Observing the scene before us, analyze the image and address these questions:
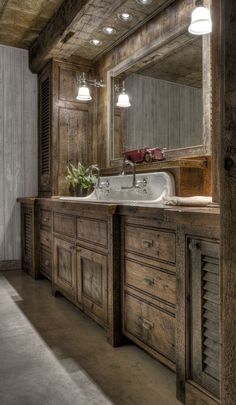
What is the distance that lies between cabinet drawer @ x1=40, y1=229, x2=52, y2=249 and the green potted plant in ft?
1.70

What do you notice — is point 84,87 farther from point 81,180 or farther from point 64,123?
point 81,180

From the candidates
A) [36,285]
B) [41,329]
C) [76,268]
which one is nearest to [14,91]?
[36,285]

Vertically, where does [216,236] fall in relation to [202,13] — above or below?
below

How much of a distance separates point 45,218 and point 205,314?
7.66ft

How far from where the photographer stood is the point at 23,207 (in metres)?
4.00

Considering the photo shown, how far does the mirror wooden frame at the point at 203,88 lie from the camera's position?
7.33 ft

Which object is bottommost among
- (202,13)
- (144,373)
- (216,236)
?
(144,373)

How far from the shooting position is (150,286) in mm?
1675

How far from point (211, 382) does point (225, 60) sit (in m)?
1.14

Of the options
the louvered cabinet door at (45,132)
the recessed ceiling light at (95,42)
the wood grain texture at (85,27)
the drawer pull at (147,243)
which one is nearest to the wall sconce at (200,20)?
the wood grain texture at (85,27)

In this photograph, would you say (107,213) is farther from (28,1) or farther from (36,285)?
(28,1)

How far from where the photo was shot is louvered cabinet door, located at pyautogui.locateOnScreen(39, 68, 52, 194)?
12.3 feet

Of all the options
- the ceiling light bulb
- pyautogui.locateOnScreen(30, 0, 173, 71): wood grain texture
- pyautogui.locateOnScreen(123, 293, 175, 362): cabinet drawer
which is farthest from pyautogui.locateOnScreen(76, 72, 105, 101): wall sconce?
pyautogui.locateOnScreen(123, 293, 175, 362): cabinet drawer

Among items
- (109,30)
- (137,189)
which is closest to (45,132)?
(109,30)
